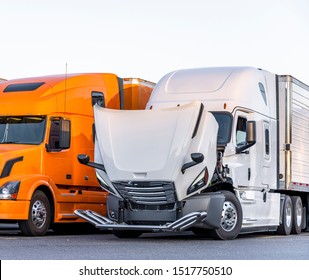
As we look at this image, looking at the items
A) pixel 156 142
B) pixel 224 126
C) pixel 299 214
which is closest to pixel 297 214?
pixel 299 214

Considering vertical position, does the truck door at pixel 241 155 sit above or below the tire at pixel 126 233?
above

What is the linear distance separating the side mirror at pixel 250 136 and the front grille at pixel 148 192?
1.78 metres

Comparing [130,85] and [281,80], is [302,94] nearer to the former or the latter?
[281,80]

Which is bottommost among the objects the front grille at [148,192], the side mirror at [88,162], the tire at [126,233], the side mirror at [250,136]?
the tire at [126,233]

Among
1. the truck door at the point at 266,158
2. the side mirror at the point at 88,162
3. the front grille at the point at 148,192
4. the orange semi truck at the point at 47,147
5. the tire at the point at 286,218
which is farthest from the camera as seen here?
the tire at the point at 286,218

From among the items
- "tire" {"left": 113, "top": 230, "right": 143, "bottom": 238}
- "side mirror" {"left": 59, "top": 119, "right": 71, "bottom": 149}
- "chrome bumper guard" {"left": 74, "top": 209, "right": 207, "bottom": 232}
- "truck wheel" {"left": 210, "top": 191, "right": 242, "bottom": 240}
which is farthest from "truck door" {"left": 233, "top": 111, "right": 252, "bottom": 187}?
"side mirror" {"left": 59, "top": 119, "right": 71, "bottom": 149}

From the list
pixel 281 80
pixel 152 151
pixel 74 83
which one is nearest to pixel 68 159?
pixel 74 83

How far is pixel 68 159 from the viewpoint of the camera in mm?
19422

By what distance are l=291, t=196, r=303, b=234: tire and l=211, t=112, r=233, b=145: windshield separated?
186 inches

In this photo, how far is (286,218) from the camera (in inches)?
826

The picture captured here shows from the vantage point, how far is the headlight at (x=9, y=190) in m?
17.9

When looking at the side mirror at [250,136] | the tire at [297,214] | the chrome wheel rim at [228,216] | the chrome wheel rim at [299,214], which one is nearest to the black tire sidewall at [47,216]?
the chrome wheel rim at [228,216]

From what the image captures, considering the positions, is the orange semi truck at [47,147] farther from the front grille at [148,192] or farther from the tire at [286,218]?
the tire at [286,218]

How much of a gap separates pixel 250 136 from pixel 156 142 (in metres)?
1.92
